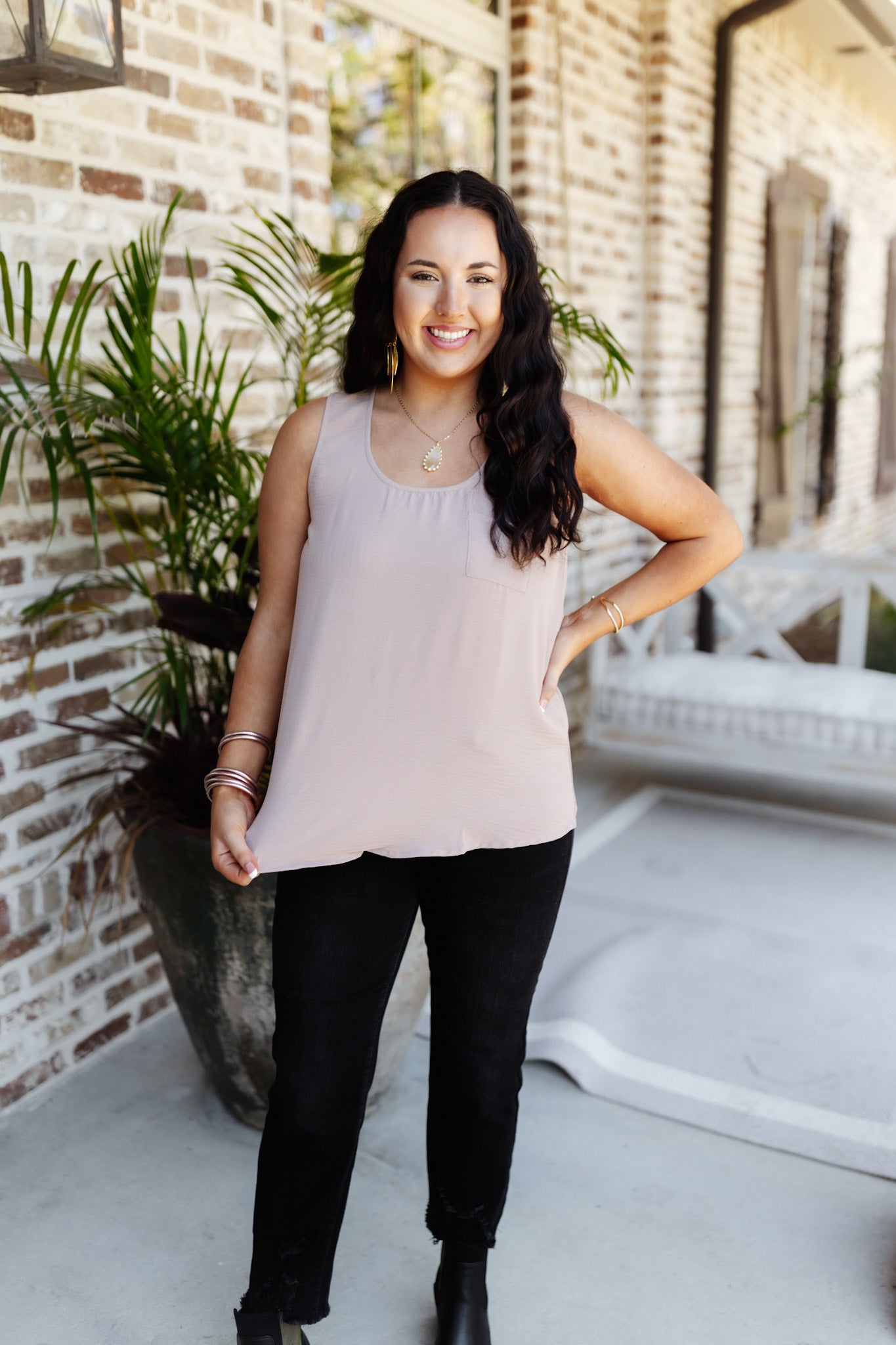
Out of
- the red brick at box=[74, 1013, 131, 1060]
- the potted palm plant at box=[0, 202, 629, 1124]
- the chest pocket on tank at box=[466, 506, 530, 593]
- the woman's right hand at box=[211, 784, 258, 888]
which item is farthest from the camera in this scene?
the red brick at box=[74, 1013, 131, 1060]

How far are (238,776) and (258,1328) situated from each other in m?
0.79

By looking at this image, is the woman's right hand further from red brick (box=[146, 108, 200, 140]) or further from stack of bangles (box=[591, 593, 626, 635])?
red brick (box=[146, 108, 200, 140])

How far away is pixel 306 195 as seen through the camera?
9.77ft

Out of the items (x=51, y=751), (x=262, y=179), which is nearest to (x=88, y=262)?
(x=262, y=179)

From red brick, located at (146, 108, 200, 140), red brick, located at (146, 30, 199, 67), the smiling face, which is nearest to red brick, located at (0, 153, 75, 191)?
red brick, located at (146, 108, 200, 140)

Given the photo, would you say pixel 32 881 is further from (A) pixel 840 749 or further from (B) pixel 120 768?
(A) pixel 840 749

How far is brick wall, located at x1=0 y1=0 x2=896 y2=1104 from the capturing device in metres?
2.39

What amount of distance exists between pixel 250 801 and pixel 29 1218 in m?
1.06

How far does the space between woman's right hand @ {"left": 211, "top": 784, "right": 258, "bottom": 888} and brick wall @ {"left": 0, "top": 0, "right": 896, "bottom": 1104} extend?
71 cm

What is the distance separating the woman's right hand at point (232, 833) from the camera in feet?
5.29

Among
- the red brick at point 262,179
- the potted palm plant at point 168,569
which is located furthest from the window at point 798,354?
the potted palm plant at point 168,569

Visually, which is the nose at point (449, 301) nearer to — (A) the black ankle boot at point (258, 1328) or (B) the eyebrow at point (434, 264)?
(B) the eyebrow at point (434, 264)

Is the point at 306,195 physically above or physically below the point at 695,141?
below

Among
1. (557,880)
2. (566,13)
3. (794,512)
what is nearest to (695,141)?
(566,13)
